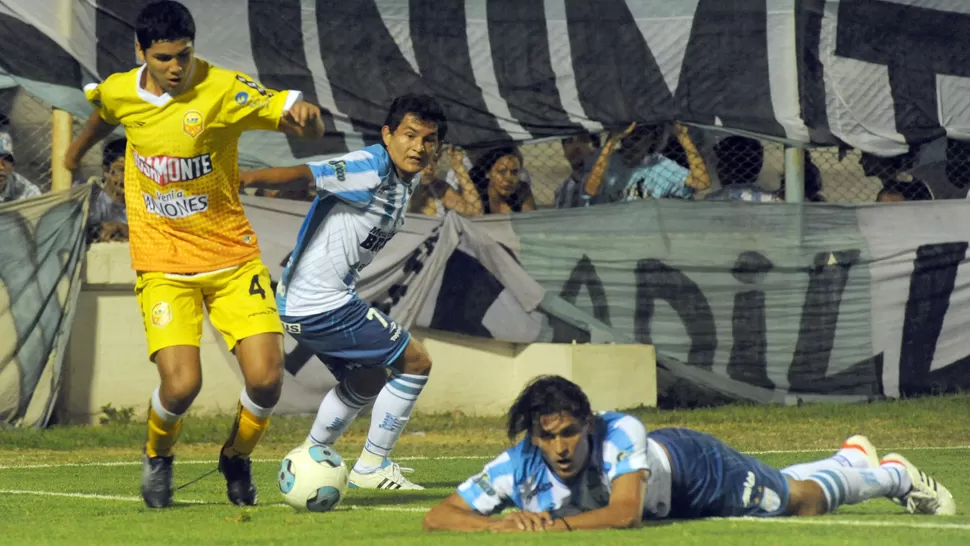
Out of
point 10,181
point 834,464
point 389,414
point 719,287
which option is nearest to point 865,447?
point 834,464

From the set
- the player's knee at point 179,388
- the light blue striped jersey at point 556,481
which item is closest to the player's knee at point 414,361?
the player's knee at point 179,388

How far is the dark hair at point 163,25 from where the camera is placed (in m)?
6.84

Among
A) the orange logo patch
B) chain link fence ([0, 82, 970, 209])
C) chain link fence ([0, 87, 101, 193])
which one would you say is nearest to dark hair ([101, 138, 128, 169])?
chain link fence ([0, 87, 101, 193])

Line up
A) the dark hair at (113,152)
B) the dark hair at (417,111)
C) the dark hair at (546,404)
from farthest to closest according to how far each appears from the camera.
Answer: the dark hair at (113,152), the dark hair at (417,111), the dark hair at (546,404)

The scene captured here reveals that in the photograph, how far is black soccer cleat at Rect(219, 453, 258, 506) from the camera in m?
7.30

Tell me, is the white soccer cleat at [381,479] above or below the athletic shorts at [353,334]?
below

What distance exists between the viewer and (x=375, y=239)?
7.74m

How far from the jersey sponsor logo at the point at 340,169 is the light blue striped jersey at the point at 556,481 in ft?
7.22

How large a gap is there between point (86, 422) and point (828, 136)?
668cm

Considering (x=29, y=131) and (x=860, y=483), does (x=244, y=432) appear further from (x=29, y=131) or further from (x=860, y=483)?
(x=29, y=131)

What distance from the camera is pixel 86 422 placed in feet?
41.1

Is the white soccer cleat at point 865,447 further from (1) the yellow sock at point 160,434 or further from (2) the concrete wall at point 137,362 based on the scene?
(2) the concrete wall at point 137,362

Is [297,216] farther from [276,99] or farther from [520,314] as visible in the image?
[276,99]

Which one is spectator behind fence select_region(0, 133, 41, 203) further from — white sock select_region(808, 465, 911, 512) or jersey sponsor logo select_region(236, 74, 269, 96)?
white sock select_region(808, 465, 911, 512)
